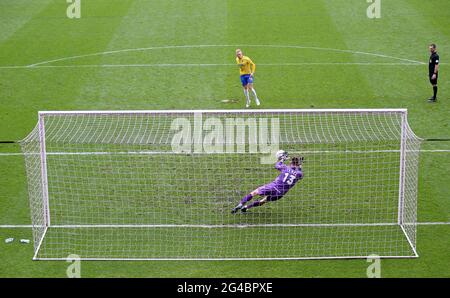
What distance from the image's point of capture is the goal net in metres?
14.4

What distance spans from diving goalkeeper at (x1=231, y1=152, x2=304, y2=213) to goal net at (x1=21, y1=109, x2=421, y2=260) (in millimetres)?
382

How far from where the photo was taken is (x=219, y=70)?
24297 millimetres

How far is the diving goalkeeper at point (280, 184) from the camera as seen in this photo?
15.0 m

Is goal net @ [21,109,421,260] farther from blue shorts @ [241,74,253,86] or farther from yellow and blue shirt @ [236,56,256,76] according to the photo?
yellow and blue shirt @ [236,56,256,76]

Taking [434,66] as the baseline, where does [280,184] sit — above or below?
below

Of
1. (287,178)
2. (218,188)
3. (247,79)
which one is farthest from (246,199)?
(247,79)

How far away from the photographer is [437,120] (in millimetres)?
20422

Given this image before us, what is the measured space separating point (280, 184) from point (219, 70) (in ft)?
32.4

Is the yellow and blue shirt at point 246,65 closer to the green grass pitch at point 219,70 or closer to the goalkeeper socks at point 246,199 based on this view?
the green grass pitch at point 219,70

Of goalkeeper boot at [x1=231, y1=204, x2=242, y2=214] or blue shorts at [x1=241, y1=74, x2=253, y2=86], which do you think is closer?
goalkeeper boot at [x1=231, y1=204, x2=242, y2=214]

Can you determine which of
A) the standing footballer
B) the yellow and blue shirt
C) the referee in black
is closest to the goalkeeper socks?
the standing footballer

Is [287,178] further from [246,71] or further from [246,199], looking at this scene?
[246,71]

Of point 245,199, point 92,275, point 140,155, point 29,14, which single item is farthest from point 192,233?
point 29,14

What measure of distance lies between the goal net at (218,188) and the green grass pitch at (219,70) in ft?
1.56
